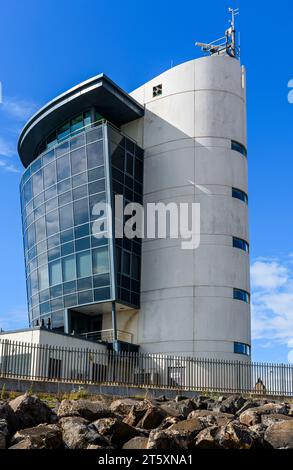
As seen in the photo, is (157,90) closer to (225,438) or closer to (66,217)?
(66,217)

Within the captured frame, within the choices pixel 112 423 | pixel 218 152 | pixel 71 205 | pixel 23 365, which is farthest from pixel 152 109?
pixel 112 423

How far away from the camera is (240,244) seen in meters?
46.2

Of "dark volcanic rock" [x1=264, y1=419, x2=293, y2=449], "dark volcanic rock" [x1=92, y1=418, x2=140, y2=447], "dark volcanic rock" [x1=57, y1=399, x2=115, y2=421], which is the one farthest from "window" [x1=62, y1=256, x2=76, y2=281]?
"dark volcanic rock" [x1=92, y1=418, x2=140, y2=447]

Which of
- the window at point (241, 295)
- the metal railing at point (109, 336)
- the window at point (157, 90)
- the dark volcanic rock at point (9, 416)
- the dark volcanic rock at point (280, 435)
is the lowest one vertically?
the dark volcanic rock at point (280, 435)

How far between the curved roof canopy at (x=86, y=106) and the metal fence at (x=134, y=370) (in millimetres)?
21032

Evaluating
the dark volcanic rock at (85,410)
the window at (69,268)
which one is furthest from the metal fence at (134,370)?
the dark volcanic rock at (85,410)

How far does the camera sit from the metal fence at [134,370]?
Result: 28.4m

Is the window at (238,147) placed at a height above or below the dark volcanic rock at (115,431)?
above

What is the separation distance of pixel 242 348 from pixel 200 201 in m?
11.3

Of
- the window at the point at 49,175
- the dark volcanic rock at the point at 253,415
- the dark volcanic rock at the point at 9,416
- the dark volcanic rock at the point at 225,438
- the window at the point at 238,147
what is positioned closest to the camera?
the dark volcanic rock at the point at 225,438

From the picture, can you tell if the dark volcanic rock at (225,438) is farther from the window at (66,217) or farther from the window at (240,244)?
the window at (66,217)

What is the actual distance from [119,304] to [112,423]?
31.4 metres

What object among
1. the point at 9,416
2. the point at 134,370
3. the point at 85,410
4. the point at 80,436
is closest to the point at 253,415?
the point at 85,410
